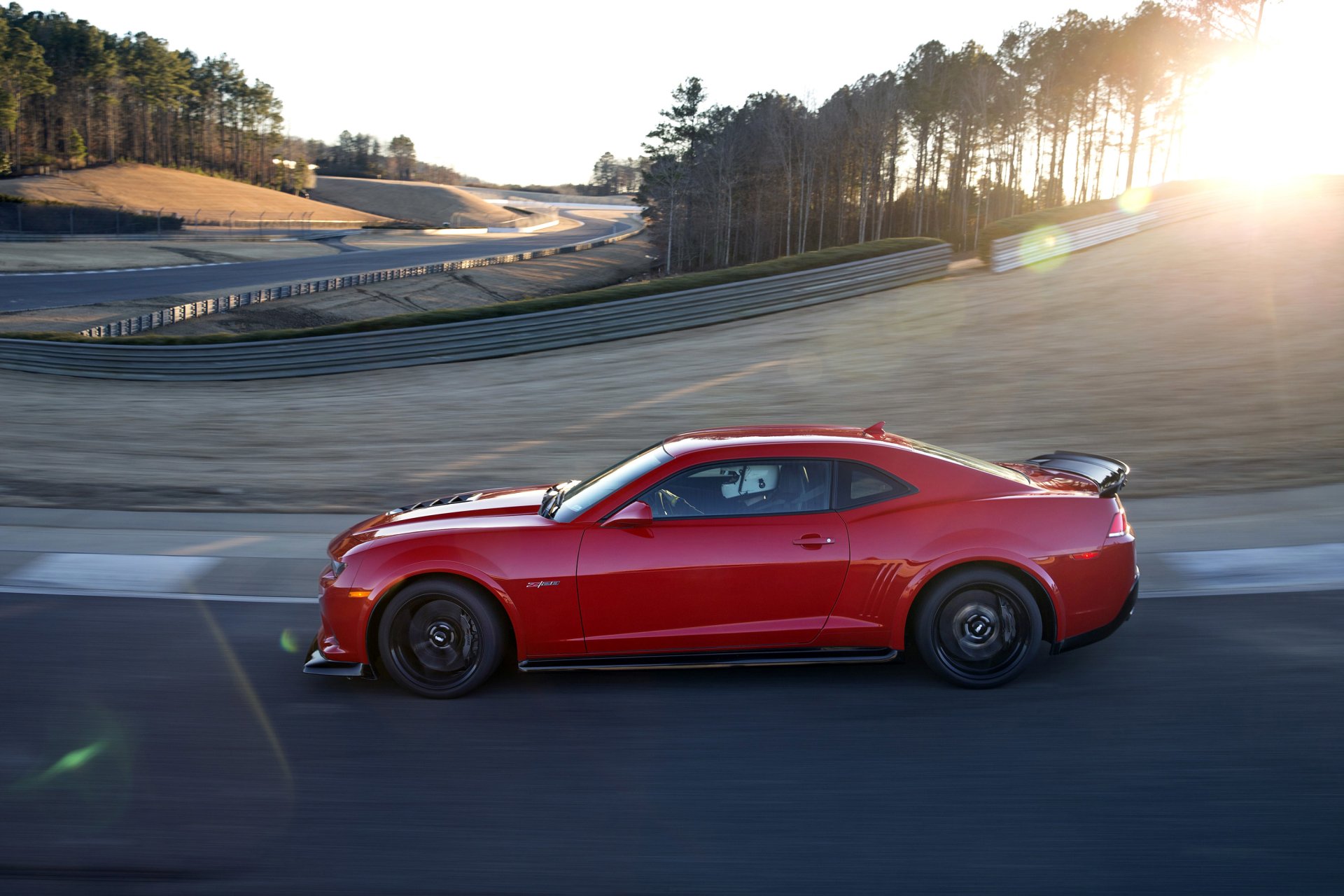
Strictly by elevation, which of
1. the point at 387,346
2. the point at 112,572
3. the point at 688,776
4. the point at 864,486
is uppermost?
the point at 864,486

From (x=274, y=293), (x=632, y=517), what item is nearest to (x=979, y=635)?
(x=632, y=517)

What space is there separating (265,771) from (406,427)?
9.95 m

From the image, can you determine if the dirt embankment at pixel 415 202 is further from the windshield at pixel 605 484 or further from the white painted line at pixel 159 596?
the windshield at pixel 605 484

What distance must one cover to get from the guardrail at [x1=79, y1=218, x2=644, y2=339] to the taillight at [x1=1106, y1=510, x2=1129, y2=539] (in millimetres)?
24303

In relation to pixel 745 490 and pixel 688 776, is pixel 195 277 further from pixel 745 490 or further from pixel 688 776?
pixel 688 776

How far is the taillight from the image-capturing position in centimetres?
548

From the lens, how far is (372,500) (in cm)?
1037

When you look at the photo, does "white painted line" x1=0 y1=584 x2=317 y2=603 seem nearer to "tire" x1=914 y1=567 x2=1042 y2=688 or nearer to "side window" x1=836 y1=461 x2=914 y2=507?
"side window" x1=836 y1=461 x2=914 y2=507

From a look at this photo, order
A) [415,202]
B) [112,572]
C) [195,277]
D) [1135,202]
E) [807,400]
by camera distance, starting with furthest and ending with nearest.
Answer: [415,202] → [195,277] → [1135,202] → [807,400] → [112,572]

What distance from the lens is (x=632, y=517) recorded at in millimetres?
5320

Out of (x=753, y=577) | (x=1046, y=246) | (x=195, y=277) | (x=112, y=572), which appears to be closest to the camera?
(x=753, y=577)

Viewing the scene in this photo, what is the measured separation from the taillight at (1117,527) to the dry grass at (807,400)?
4.82 meters

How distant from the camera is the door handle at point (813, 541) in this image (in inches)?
209

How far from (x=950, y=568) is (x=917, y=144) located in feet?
274
